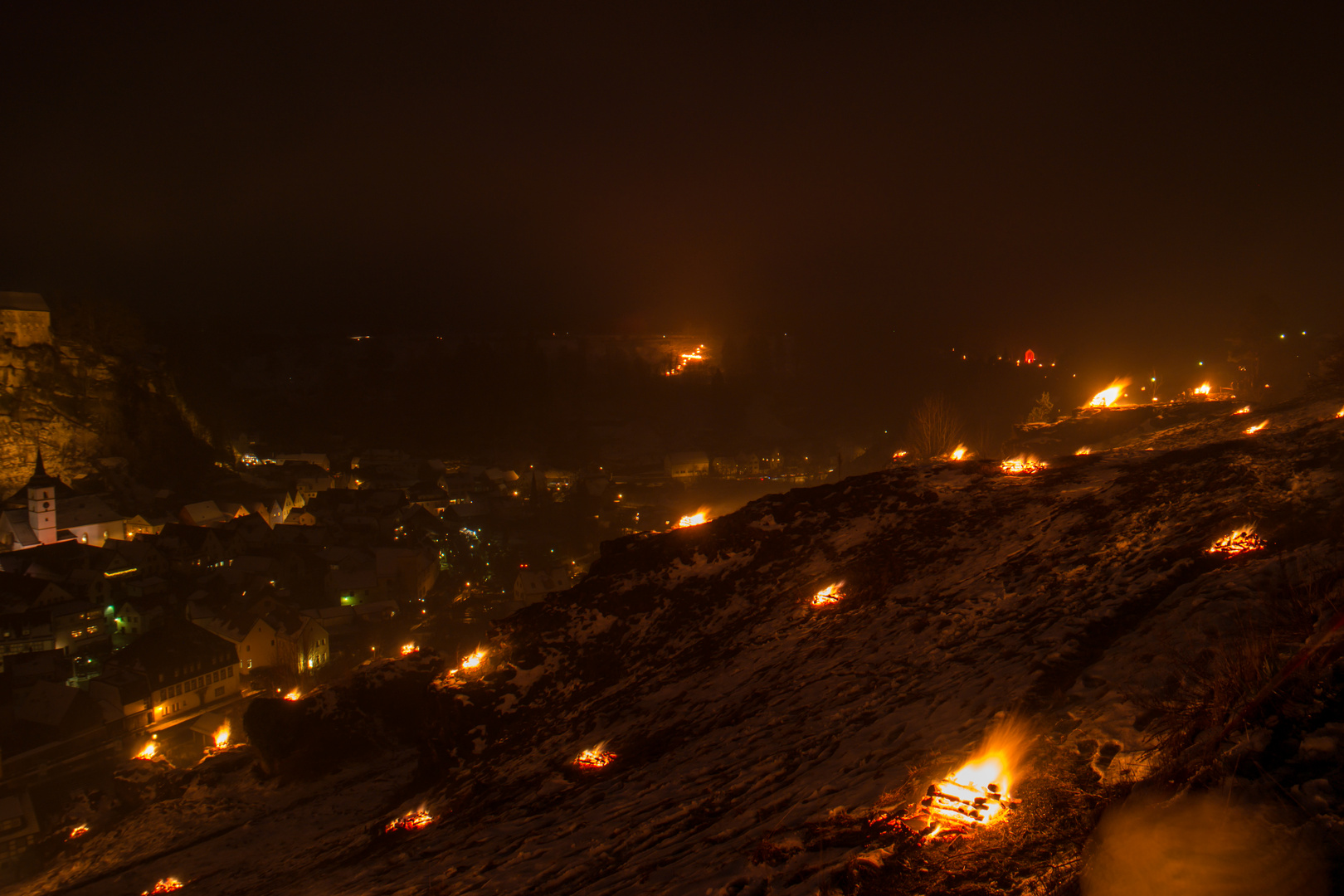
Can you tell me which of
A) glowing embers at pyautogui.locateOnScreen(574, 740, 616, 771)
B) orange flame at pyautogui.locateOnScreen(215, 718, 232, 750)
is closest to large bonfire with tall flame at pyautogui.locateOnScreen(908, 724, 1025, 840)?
glowing embers at pyautogui.locateOnScreen(574, 740, 616, 771)

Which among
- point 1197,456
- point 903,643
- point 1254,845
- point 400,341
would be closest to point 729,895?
point 1254,845

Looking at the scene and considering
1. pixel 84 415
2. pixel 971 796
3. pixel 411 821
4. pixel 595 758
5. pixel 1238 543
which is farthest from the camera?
pixel 84 415

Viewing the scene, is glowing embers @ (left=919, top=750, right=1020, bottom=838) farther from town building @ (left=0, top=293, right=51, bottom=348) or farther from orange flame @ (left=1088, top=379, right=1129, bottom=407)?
town building @ (left=0, top=293, right=51, bottom=348)

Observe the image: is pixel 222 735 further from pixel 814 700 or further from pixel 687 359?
pixel 687 359

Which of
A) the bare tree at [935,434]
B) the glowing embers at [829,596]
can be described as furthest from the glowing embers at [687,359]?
the glowing embers at [829,596]

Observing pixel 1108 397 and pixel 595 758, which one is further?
pixel 1108 397

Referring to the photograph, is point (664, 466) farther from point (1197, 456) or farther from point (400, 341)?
point (400, 341)

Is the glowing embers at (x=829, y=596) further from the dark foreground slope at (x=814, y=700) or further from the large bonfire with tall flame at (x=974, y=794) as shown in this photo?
the large bonfire with tall flame at (x=974, y=794)

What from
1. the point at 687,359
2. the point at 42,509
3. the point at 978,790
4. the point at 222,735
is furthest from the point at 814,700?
the point at 687,359
